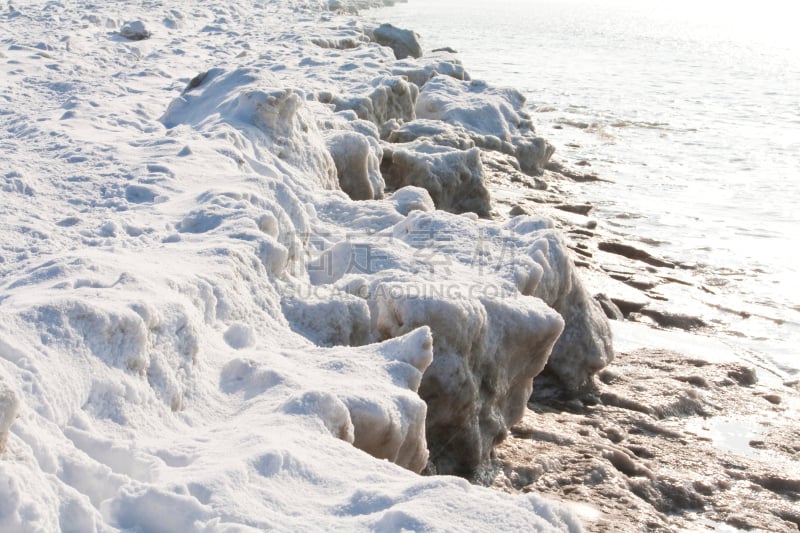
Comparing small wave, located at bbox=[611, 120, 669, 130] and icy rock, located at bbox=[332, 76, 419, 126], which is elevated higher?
icy rock, located at bbox=[332, 76, 419, 126]

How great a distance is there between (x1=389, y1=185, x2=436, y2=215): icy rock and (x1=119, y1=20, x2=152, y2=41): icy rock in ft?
22.5

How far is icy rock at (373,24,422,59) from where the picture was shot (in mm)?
15406

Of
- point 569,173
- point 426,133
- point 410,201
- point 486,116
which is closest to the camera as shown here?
point 410,201

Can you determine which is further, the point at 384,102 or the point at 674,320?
the point at 384,102

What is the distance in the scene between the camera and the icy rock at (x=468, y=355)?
4.17 metres

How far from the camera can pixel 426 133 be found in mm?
9500

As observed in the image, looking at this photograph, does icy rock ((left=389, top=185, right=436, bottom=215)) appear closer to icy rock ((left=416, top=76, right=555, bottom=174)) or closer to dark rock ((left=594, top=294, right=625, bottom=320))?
dark rock ((left=594, top=294, right=625, bottom=320))

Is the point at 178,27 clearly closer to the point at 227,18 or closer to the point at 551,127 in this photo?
the point at 227,18

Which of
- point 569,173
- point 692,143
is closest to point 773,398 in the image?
point 569,173

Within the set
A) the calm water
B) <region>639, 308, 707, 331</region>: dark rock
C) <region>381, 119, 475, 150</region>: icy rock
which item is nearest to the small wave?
the calm water

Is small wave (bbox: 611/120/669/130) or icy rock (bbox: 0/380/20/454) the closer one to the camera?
icy rock (bbox: 0/380/20/454)

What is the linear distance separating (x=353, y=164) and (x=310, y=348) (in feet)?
10.4

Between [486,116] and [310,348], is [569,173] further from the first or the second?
[310,348]

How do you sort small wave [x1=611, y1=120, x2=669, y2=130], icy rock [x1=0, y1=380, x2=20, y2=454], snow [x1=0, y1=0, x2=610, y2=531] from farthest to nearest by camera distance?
small wave [x1=611, y1=120, x2=669, y2=130]
snow [x1=0, y1=0, x2=610, y2=531]
icy rock [x1=0, y1=380, x2=20, y2=454]
